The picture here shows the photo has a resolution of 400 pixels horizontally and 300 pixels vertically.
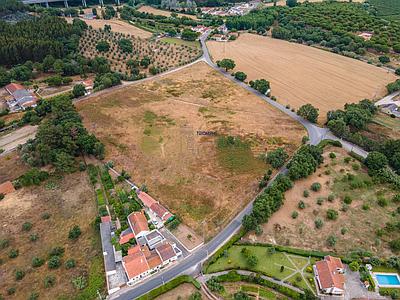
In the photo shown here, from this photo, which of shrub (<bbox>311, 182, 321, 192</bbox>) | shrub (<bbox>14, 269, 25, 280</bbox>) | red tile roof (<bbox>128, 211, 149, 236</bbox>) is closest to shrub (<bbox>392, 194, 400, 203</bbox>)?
shrub (<bbox>311, 182, 321, 192</bbox>)

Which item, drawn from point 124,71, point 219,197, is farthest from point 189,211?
point 124,71

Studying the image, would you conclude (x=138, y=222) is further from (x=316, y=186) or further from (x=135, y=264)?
(x=316, y=186)

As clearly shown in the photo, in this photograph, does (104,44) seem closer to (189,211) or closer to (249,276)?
(189,211)

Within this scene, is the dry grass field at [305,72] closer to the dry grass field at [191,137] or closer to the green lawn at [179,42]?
the green lawn at [179,42]

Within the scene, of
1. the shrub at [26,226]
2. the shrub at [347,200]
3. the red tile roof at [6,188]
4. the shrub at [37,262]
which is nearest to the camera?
the shrub at [37,262]

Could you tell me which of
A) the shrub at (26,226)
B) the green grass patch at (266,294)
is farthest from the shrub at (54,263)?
the green grass patch at (266,294)

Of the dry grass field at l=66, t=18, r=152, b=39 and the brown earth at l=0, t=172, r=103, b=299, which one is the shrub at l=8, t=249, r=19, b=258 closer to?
the brown earth at l=0, t=172, r=103, b=299

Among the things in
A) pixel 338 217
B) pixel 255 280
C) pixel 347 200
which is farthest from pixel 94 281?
pixel 347 200
